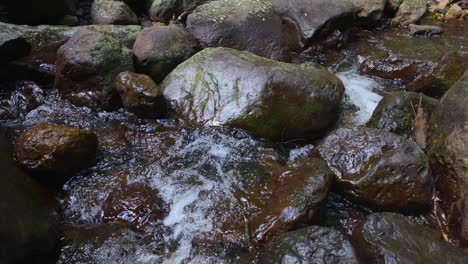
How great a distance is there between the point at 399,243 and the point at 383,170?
85 centimetres

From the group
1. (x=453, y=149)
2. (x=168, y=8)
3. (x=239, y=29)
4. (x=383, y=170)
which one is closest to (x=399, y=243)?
(x=383, y=170)

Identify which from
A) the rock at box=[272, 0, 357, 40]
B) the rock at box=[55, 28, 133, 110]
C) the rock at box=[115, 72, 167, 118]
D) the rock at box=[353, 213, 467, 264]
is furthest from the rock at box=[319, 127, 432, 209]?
the rock at box=[272, 0, 357, 40]

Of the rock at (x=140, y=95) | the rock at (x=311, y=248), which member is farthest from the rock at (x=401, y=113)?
the rock at (x=140, y=95)

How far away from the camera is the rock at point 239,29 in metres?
5.75

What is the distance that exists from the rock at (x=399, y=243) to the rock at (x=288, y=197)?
1.49ft

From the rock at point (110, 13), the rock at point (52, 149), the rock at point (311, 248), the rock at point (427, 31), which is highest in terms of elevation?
the rock at point (110, 13)

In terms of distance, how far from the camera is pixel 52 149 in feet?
11.4

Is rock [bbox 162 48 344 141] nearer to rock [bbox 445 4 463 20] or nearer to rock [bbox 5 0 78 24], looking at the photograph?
rock [bbox 5 0 78 24]

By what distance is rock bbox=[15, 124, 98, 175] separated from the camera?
11.3ft

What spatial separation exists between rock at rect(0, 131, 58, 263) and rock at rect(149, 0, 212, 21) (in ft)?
15.4

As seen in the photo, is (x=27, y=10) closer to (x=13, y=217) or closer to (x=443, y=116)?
(x=13, y=217)

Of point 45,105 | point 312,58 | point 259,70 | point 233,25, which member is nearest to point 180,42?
point 233,25

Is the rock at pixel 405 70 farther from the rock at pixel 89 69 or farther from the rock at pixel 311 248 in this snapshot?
the rock at pixel 89 69

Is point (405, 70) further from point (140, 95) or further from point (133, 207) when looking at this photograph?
point (133, 207)
